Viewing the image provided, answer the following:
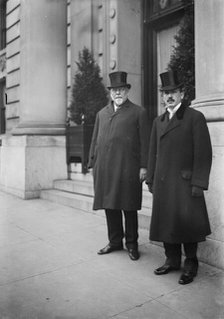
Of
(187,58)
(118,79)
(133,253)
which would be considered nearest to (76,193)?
(187,58)

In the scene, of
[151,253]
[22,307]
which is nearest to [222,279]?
[151,253]

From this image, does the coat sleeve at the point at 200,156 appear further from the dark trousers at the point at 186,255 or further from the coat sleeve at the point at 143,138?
the coat sleeve at the point at 143,138

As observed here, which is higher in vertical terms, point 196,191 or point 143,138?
point 143,138

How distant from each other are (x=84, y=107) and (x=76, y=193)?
2207 mm

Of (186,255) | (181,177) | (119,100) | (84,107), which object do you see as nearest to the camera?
(181,177)

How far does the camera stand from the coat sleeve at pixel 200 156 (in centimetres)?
354

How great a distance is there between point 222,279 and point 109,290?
4.04 ft

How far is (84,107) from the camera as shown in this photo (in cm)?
891

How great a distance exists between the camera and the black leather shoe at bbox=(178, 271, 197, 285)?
11.9 ft

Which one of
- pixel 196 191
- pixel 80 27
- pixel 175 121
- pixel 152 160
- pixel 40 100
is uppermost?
pixel 80 27

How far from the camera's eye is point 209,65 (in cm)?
444

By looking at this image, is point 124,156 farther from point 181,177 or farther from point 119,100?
point 181,177

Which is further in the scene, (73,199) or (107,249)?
(73,199)

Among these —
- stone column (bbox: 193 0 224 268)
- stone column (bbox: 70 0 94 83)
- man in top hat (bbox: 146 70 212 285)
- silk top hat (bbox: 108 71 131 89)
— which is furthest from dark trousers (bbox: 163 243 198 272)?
stone column (bbox: 70 0 94 83)
